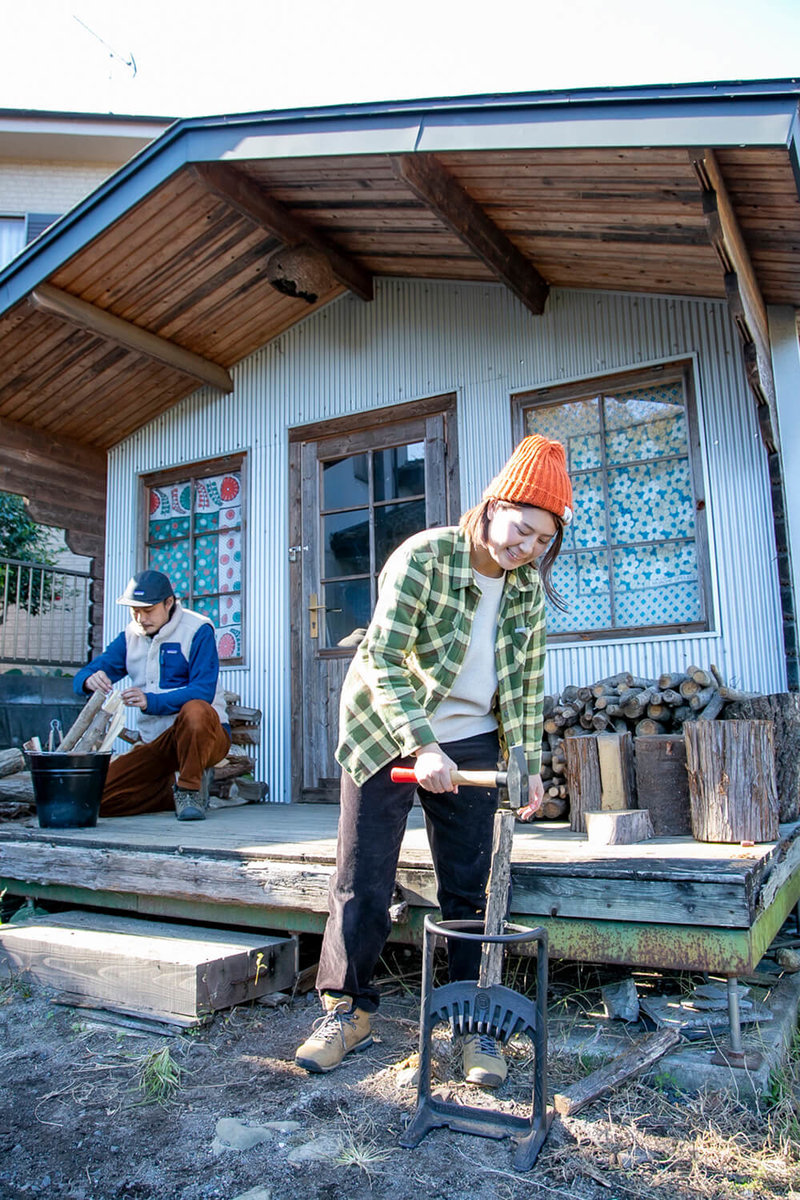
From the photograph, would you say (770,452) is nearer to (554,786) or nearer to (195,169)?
(554,786)

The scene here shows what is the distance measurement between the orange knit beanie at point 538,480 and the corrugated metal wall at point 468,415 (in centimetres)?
260

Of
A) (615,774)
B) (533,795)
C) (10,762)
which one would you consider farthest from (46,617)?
(533,795)

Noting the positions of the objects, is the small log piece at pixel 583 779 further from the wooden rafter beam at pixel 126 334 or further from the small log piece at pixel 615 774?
the wooden rafter beam at pixel 126 334

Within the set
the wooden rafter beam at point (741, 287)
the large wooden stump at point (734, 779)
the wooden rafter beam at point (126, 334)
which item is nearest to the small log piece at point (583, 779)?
the large wooden stump at point (734, 779)

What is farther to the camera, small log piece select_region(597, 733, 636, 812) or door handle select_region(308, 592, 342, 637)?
door handle select_region(308, 592, 342, 637)

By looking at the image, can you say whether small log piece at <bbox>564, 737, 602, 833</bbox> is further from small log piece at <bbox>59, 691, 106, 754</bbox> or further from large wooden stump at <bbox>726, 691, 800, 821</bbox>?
small log piece at <bbox>59, 691, 106, 754</bbox>

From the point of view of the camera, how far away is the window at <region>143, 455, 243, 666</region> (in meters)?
6.88

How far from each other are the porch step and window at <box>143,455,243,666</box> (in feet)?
10.8

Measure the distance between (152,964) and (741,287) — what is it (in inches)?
143

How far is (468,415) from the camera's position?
233 inches

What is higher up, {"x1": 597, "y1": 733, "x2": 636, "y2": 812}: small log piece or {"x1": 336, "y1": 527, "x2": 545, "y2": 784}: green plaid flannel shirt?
{"x1": 336, "y1": 527, "x2": 545, "y2": 784}: green plaid flannel shirt

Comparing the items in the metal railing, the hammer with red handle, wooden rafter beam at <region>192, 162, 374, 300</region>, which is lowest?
the hammer with red handle

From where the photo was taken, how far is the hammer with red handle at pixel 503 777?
92.1 inches

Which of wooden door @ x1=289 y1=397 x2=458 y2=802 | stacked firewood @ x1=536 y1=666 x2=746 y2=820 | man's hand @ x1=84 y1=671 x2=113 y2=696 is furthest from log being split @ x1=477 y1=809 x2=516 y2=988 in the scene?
wooden door @ x1=289 y1=397 x2=458 y2=802
